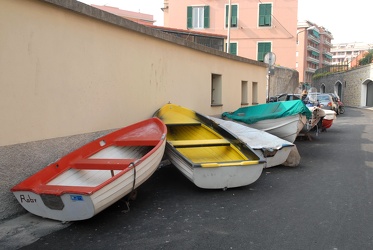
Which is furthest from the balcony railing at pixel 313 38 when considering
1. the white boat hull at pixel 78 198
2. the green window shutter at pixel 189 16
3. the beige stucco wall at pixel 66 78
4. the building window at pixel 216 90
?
the white boat hull at pixel 78 198

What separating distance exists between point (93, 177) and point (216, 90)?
24.7 feet

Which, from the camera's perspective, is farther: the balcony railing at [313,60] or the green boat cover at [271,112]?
the balcony railing at [313,60]

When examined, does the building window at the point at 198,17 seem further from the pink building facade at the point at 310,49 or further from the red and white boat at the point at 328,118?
the pink building facade at the point at 310,49

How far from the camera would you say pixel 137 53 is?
7352 mm

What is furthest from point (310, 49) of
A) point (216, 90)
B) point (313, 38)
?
point (216, 90)

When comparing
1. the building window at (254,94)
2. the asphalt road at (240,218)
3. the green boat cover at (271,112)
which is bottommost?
the asphalt road at (240,218)

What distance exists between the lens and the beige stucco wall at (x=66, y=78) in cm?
449

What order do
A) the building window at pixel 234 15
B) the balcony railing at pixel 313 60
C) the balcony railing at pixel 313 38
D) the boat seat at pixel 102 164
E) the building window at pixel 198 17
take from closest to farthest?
the boat seat at pixel 102 164 < the building window at pixel 234 15 < the building window at pixel 198 17 < the balcony railing at pixel 313 60 < the balcony railing at pixel 313 38

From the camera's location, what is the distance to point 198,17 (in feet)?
118

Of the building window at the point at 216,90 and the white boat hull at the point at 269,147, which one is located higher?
the building window at the point at 216,90

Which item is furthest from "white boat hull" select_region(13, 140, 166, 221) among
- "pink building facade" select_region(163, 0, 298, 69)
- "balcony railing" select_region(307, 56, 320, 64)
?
"balcony railing" select_region(307, 56, 320, 64)

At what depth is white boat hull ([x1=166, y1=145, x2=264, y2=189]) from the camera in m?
5.49

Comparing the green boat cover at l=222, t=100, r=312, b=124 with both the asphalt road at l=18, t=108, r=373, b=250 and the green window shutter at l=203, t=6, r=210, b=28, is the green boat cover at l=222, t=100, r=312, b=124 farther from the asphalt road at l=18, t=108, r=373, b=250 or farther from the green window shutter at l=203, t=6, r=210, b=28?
the green window shutter at l=203, t=6, r=210, b=28

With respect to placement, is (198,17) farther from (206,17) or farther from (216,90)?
(216,90)
